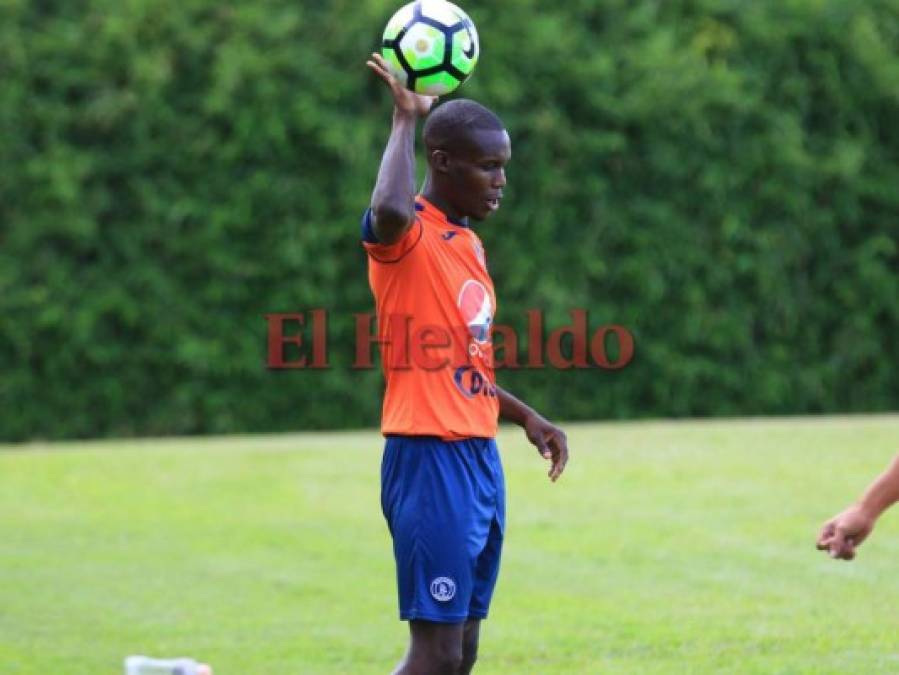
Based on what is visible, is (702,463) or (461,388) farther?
(702,463)

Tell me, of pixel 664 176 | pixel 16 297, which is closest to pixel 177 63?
pixel 16 297

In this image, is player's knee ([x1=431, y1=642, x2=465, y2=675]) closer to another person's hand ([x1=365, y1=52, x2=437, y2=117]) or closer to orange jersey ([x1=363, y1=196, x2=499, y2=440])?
orange jersey ([x1=363, y1=196, x2=499, y2=440])

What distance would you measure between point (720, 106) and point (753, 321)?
2065mm

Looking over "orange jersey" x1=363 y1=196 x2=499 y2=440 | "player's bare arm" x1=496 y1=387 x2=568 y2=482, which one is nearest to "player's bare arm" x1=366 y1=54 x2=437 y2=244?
"orange jersey" x1=363 y1=196 x2=499 y2=440

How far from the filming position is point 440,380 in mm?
5121

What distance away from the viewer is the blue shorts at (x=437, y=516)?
197 inches

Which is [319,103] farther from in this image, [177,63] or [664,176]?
[664,176]

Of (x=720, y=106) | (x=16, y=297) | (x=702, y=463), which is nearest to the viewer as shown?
(x=702, y=463)

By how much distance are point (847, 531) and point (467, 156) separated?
154 centimetres

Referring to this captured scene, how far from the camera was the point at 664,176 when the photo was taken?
16125mm

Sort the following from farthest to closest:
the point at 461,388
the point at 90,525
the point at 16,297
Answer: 1. the point at 16,297
2. the point at 90,525
3. the point at 461,388

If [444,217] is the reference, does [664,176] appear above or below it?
above

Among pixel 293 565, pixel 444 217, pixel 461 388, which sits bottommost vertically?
pixel 293 565

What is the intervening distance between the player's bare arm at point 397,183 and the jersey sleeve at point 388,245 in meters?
0.03
